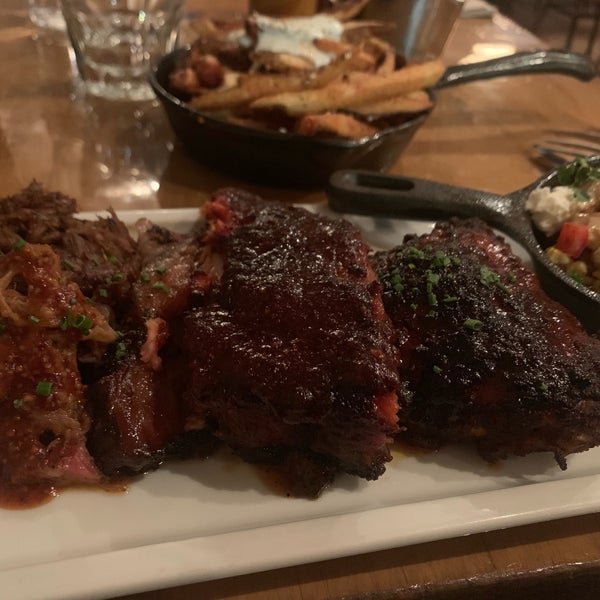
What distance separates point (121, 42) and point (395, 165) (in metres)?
1.88

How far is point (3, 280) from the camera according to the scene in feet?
5.20

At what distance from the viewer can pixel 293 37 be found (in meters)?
3.08

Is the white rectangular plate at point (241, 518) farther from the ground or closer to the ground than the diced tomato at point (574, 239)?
closer to the ground

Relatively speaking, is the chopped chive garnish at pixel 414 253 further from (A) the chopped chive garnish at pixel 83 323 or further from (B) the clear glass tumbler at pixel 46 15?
(B) the clear glass tumbler at pixel 46 15

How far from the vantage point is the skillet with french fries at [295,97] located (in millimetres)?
2629

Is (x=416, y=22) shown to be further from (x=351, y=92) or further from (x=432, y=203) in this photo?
(x=432, y=203)

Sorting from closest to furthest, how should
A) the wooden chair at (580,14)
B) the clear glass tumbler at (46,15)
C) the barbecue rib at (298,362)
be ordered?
the barbecue rib at (298,362), the clear glass tumbler at (46,15), the wooden chair at (580,14)

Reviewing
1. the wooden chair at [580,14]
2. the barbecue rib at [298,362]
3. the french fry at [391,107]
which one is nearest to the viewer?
the barbecue rib at [298,362]

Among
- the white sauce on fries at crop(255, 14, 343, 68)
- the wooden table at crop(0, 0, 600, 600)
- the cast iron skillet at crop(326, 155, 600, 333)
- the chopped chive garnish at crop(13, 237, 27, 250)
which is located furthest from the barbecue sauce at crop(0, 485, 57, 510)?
the white sauce on fries at crop(255, 14, 343, 68)

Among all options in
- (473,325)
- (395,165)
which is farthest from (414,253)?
(395,165)

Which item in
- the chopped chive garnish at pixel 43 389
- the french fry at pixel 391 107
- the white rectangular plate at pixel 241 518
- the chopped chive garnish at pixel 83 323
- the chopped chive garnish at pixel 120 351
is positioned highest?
the french fry at pixel 391 107

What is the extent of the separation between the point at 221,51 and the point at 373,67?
0.80 m

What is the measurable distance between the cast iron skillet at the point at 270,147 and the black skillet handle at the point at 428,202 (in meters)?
0.25

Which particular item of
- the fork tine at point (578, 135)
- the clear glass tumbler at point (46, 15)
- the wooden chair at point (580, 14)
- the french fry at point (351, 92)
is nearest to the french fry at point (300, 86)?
the french fry at point (351, 92)
